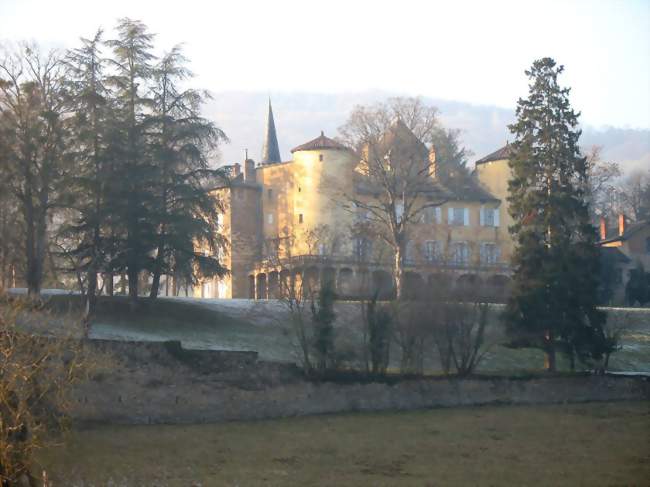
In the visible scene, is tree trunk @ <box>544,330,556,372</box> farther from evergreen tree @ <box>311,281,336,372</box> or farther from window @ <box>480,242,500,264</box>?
window @ <box>480,242,500,264</box>

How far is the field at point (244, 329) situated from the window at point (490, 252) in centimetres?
2052

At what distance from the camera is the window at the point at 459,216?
219ft

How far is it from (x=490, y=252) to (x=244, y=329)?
1210 inches

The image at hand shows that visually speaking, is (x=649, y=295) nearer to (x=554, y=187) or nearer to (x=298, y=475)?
(x=554, y=187)

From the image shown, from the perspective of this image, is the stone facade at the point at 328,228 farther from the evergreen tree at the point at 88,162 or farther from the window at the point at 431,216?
the evergreen tree at the point at 88,162

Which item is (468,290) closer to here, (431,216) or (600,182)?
(431,216)

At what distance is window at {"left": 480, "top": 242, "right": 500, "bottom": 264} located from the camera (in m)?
64.9

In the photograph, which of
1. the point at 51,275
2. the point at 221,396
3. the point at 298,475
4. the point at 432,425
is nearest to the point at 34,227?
the point at 51,275

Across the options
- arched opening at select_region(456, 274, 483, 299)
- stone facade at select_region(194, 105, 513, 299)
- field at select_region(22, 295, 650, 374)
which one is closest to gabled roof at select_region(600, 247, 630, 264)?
stone facade at select_region(194, 105, 513, 299)

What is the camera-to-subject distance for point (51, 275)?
40688mm

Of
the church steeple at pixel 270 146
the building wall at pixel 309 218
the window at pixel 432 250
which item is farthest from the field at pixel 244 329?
the church steeple at pixel 270 146

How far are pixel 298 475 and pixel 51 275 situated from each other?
23.1m

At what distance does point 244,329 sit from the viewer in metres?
39.3

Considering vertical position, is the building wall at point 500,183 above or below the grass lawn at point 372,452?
above
